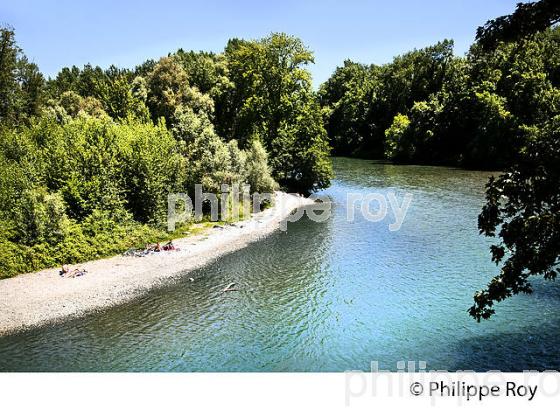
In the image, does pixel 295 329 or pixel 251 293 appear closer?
pixel 295 329

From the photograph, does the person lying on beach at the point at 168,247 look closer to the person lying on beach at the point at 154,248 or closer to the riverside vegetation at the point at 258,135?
the person lying on beach at the point at 154,248

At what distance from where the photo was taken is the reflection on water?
71.6 feet

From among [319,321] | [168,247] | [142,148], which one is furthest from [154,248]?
[319,321]

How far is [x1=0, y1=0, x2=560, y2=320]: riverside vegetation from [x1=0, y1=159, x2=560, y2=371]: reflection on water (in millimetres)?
3280

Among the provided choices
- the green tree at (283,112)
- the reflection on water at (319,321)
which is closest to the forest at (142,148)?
the green tree at (283,112)

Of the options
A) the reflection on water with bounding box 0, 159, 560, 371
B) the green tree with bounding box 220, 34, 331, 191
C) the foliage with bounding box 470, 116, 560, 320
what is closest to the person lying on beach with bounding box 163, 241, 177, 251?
the reflection on water with bounding box 0, 159, 560, 371

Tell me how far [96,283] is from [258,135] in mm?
37403

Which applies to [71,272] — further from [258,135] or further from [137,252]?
[258,135]

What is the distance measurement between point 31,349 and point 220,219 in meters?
26.3

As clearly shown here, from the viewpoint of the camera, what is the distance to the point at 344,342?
2355 centimetres

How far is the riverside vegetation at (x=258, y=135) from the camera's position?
14992 mm
